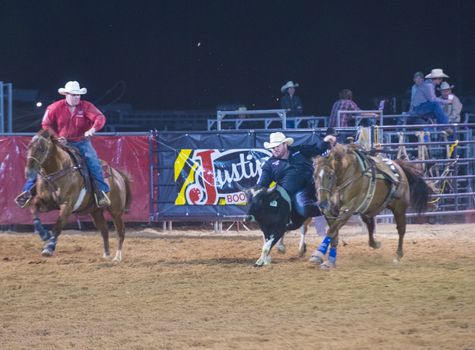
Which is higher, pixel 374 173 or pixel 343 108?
pixel 343 108

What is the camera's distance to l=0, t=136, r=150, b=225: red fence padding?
14484 millimetres

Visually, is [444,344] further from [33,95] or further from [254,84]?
[254,84]

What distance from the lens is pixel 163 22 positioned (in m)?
25.9

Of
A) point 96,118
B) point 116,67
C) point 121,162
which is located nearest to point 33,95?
point 116,67

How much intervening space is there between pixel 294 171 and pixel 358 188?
752 millimetres

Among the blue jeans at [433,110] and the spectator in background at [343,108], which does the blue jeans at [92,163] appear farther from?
the blue jeans at [433,110]

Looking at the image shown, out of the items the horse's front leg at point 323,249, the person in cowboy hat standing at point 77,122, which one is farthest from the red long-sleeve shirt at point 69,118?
the horse's front leg at point 323,249

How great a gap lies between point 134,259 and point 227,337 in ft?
16.4

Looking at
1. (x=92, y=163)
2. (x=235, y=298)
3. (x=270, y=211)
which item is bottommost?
(x=235, y=298)

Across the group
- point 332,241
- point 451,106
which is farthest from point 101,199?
point 451,106

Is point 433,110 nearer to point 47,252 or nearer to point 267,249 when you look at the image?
point 267,249

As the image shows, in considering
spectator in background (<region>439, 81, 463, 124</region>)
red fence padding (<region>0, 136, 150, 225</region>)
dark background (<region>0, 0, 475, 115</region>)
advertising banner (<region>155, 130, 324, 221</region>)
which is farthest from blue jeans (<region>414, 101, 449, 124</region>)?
dark background (<region>0, 0, 475, 115</region>)

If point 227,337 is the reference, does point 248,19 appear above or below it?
above

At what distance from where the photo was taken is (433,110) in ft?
47.8
